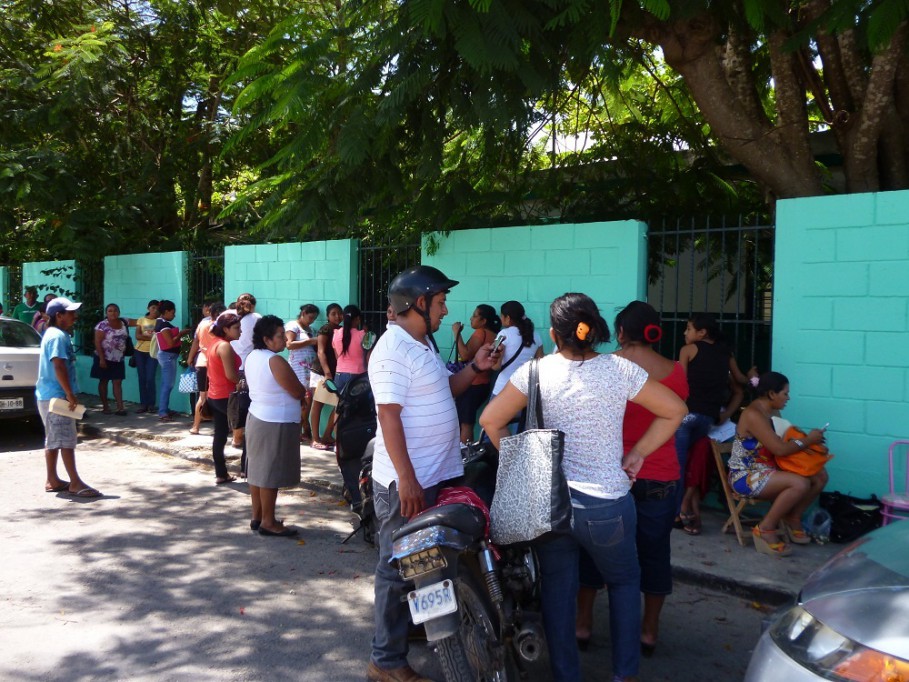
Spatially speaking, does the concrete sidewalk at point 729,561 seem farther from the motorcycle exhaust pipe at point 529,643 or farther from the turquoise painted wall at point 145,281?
the turquoise painted wall at point 145,281

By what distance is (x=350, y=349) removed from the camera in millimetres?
9281

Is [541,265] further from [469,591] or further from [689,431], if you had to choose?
[469,591]

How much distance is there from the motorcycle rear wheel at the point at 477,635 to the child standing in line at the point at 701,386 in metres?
3.20

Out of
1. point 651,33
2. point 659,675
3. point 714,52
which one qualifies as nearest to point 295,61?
point 651,33

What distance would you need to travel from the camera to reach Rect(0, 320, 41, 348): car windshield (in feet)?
35.9

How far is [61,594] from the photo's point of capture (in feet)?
16.9

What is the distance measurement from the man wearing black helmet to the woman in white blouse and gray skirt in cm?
243

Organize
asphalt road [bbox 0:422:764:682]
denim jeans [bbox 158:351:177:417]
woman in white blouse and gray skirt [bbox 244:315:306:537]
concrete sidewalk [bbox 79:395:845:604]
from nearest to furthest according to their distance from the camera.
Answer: asphalt road [bbox 0:422:764:682] → concrete sidewalk [bbox 79:395:845:604] → woman in white blouse and gray skirt [bbox 244:315:306:537] → denim jeans [bbox 158:351:177:417]

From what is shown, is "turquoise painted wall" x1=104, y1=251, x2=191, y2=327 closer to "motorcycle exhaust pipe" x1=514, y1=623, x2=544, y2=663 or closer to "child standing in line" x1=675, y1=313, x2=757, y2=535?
"child standing in line" x1=675, y1=313, x2=757, y2=535

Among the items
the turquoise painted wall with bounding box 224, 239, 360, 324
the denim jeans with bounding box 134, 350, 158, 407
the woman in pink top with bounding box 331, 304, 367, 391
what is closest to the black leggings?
the woman in pink top with bounding box 331, 304, 367, 391

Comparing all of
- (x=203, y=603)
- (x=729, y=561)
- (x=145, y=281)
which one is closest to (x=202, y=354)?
(x=145, y=281)

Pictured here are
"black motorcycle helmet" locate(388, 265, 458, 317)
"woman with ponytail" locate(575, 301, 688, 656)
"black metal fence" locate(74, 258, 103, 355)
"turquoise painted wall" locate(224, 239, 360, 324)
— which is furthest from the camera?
"black metal fence" locate(74, 258, 103, 355)

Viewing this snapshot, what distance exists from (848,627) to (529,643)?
4.57ft

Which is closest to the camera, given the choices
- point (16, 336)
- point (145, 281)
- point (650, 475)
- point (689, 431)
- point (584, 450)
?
point (584, 450)
